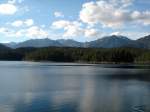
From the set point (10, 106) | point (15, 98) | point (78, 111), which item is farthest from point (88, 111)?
point (15, 98)

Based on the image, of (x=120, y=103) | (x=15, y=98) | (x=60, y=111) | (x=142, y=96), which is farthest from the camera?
(x=142, y=96)

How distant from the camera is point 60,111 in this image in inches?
1361

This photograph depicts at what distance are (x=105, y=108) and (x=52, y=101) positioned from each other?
25.9ft

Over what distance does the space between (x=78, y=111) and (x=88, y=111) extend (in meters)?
1.09

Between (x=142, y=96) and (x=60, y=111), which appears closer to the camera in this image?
(x=60, y=111)

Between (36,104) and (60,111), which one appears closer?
(60,111)

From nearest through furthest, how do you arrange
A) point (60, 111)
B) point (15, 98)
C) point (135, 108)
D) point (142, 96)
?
point (60, 111) → point (135, 108) → point (15, 98) → point (142, 96)

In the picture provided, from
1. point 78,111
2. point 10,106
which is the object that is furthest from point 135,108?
point 10,106

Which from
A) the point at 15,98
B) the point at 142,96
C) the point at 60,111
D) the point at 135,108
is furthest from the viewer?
the point at 142,96

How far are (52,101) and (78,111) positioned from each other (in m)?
7.40

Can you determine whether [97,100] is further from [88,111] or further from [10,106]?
[10,106]

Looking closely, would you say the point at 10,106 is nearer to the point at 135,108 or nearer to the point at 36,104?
the point at 36,104

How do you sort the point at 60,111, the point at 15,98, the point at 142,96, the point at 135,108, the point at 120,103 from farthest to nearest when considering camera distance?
the point at 142,96 → the point at 15,98 → the point at 120,103 → the point at 135,108 → the point at 60,111

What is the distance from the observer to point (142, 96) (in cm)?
4703
